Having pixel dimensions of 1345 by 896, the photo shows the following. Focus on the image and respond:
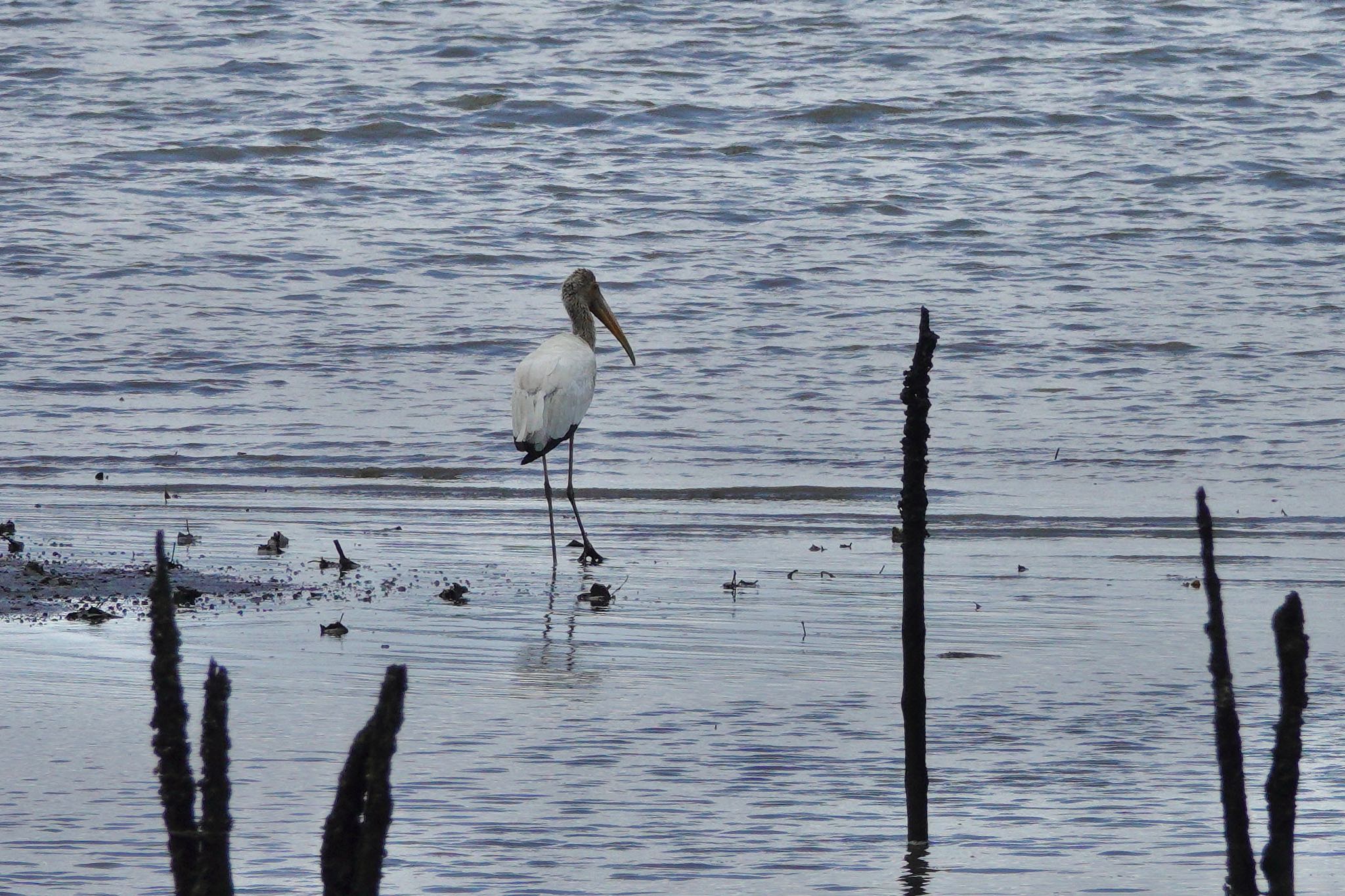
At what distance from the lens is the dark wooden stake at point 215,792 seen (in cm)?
240

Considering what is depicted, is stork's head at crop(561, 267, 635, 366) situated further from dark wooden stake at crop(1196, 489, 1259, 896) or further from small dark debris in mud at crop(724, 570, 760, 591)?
dark wooden stake at crop(1196, 489, 1259, 896)

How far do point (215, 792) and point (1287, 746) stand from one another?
1338 millimetres

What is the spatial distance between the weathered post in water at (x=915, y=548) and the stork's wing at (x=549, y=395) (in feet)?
22.1

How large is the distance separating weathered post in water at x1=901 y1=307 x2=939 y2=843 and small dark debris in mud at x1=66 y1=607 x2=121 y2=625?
394 centimetres

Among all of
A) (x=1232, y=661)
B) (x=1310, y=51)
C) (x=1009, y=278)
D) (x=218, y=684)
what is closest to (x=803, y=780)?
(x=1232, y=661)

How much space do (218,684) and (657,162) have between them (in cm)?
2206

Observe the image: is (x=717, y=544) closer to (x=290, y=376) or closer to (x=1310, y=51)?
(x=290, y=376)

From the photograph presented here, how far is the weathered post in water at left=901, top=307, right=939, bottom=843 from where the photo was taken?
390 centimetres

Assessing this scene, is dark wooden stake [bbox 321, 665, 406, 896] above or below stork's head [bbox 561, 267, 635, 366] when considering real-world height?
below

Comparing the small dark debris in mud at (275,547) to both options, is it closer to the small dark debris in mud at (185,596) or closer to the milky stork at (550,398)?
the small dark debris in mud at (185,596)

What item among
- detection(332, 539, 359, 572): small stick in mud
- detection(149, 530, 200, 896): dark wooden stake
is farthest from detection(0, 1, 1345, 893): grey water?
detection(149, 530, 200, 896): dark wooden stake

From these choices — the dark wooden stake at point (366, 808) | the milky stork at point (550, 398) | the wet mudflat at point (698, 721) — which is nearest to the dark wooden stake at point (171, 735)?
the dark wooden stake at point (366, 808)

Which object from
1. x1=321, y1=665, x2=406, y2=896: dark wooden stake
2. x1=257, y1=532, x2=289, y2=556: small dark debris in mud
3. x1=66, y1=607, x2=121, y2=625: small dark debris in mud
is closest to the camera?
x1=321, y1=665, x2=406, y2=896: dark wooden stake

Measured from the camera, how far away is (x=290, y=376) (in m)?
16.1
